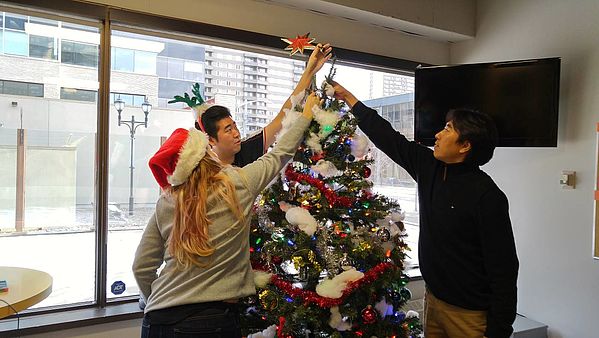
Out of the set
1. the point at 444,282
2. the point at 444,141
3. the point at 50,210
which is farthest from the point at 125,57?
the point at 444,282

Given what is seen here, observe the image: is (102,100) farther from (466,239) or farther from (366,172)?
(466,239)

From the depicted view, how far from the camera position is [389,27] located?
360cm

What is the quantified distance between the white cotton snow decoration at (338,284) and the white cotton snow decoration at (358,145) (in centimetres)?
50

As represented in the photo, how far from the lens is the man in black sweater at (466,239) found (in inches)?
64.2

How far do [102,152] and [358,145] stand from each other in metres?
1.65

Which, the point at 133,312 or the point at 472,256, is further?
the point at 133,312

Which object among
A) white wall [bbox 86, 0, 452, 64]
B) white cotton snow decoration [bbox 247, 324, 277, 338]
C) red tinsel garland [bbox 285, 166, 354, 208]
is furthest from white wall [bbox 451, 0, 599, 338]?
white cotton snow decoration [bbox 247, 324, 277, 338]

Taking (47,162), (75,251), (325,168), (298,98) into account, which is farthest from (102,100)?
(325,168)

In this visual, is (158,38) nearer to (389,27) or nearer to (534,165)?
(389,27)

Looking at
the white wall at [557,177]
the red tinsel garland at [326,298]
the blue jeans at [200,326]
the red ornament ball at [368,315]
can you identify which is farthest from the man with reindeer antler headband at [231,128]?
the white wall at [557,177]

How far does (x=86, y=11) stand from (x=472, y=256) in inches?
97.0

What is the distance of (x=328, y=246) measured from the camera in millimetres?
1753

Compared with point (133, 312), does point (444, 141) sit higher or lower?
higher

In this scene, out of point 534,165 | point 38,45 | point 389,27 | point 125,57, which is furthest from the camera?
point 389,27
